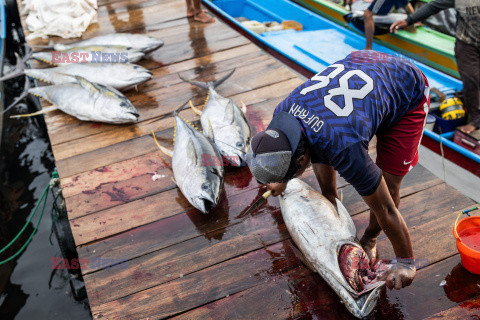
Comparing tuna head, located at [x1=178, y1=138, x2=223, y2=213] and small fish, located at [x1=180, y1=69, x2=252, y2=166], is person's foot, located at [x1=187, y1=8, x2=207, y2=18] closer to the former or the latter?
small fish, located at [x1=180, y1=69, x2=252, y2=166]

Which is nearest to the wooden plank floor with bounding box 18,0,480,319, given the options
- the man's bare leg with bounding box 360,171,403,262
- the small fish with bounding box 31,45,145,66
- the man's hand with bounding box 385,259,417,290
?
the man's bare leg with bounding box 360,171,403,262

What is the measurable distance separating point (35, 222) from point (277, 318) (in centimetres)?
416

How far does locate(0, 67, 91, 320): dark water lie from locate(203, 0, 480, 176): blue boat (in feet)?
13.2

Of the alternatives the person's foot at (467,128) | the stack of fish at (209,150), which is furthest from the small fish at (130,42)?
the person's foot at (467,128)

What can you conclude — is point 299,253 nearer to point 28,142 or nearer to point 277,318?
point 277,318

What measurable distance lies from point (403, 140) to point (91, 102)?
126 inches

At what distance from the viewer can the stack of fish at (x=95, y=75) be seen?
4.24m

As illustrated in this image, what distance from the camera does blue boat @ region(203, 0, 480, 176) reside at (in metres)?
4.47

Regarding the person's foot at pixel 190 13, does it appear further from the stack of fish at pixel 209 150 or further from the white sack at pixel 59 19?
the stack of fish at pixel 209 150

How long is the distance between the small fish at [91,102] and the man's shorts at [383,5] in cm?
431

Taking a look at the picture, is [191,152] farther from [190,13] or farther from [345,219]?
[190,13]

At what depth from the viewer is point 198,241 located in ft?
9.80

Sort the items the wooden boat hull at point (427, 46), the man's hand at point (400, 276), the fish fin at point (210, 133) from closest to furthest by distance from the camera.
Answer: the man's hand at point (400, 276) < the fish fin at point (210, 133) < the wooden boat hull at point (427, 46)

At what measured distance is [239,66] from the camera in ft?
17.2
